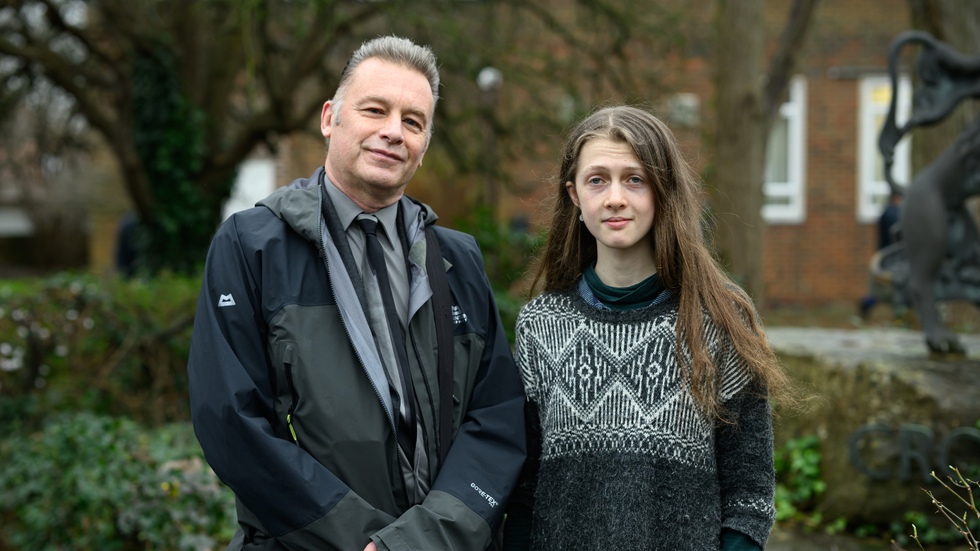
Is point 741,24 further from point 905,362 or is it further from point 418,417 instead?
point 418,417

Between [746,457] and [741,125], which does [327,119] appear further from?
[741,125]

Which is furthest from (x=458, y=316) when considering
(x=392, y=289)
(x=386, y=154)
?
(x=386, y=154)

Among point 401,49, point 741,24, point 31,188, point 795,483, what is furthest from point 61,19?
point 31,188

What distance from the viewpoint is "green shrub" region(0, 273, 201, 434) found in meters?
5.48

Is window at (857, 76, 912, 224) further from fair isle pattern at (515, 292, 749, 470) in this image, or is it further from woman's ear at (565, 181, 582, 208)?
fair isle pattern at (515, 292, 749, 470)

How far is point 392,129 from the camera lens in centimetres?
209

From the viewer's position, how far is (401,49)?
7.03 feet

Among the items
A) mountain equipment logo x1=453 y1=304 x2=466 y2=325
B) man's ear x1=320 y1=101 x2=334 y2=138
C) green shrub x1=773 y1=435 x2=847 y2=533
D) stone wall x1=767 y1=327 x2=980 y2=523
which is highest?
man's ear x1=320 y1=101 x2=334 y2=138

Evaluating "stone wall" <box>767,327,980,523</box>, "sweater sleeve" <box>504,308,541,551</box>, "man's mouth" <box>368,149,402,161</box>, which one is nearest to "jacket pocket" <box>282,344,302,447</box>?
"man's mouth" <box>368,149,402,161</box>

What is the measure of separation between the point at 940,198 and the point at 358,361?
4.05m

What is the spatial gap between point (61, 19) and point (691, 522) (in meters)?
7.56

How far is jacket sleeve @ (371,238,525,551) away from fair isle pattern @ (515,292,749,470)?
96mm

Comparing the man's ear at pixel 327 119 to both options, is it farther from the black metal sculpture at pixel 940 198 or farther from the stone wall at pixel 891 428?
the black metal sculpture at pixel 940 198

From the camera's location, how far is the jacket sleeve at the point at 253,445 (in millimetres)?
1827
